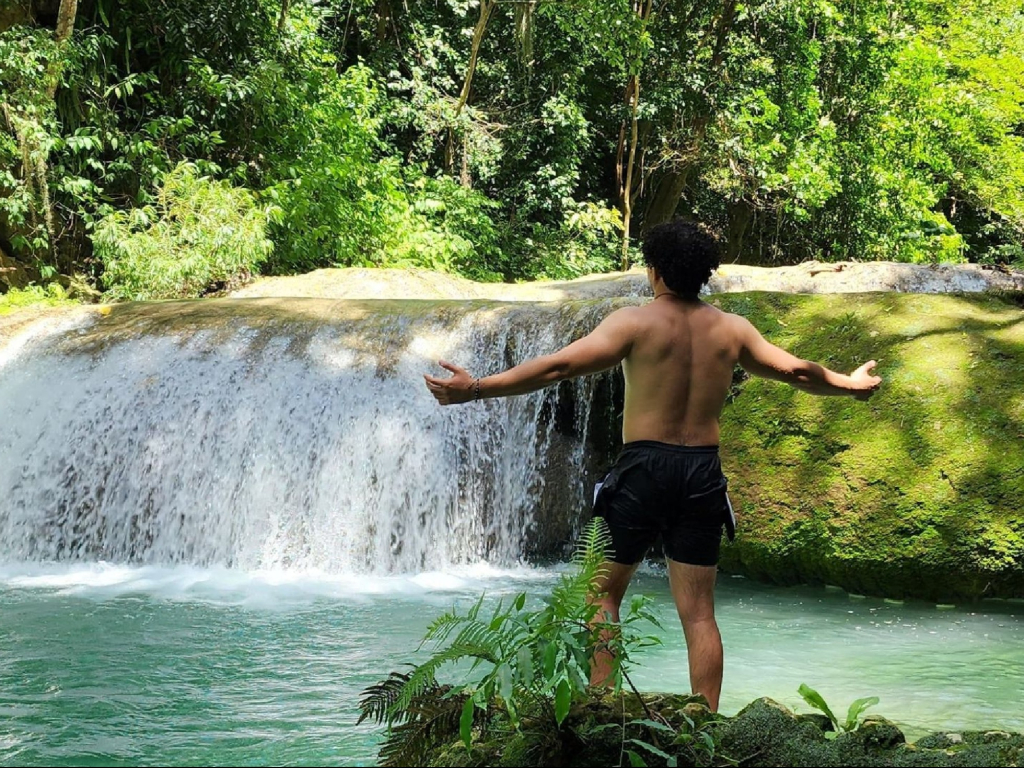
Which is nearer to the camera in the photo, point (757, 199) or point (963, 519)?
point (963, 519)

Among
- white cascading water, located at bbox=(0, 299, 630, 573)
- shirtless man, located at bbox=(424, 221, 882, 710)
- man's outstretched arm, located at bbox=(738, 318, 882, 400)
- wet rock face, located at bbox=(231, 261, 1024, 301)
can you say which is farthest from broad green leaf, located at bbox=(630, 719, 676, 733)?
wet rock face, located at bbox=(231, 261, 1024, 301)

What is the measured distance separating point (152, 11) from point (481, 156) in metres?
7.69

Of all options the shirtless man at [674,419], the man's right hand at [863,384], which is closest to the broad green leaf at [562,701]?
the shirtless man at [674,419]

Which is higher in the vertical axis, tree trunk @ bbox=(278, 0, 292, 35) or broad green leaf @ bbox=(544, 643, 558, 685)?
tree trunk @ bbox=(278, 0, 292, 35)

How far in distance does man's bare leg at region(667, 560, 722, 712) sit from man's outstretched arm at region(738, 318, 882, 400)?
28.3 inches

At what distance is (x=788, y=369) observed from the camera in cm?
373

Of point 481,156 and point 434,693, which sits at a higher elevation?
point 481,156

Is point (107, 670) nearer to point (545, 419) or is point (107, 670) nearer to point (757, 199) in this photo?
point (545, 419)

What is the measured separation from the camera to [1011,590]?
6.68 m

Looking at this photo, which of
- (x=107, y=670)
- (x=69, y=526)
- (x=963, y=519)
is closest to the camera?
(x=107, y=670)

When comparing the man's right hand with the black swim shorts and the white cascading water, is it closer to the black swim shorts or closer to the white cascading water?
the black swim shorts

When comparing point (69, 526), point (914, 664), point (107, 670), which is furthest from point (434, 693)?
point (69, 526)

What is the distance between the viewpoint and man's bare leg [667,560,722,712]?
11.4 ft

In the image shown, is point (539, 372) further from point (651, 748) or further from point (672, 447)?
point (651, 748)
